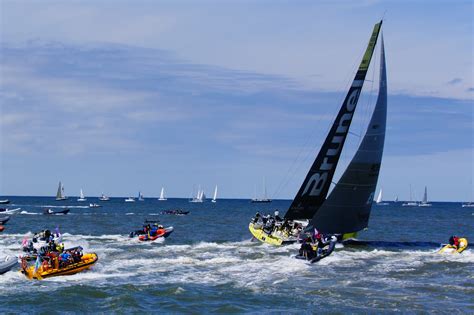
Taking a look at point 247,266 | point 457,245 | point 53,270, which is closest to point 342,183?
point 457,245

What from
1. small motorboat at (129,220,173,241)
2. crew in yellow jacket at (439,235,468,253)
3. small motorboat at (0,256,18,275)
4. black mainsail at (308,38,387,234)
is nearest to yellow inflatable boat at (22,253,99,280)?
small motorboat at (0,256,18,275)

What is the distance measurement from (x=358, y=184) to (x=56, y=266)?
873 inches

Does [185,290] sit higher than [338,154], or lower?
lower

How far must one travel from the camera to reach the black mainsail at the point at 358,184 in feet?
156

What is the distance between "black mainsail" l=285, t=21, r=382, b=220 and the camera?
49781 mm

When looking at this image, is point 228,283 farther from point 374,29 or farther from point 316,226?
point 374,29

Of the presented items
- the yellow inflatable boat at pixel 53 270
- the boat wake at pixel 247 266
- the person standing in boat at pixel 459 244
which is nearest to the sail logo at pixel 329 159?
the boat wake at pixel 247 266

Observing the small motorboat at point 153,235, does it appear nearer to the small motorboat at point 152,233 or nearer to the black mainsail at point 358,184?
the small motorboat at point 152,233

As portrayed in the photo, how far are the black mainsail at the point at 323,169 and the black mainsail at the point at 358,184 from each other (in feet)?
6.41

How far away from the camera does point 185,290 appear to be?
30969 millimetres

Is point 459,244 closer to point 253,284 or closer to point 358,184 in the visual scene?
point 358,184

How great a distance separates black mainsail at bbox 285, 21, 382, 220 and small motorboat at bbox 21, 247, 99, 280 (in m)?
18.0

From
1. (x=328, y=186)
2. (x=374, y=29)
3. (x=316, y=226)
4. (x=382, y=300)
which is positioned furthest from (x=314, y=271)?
(x=374, y=29)

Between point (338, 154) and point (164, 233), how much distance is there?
53.2 feet
